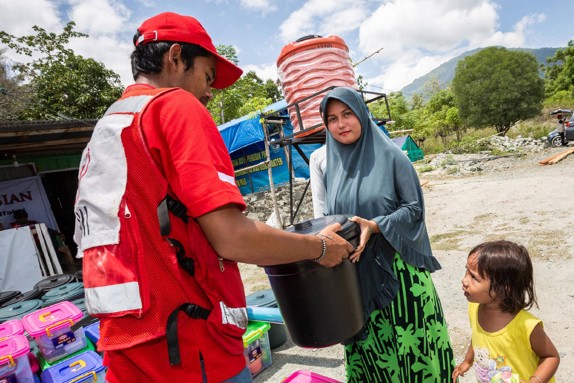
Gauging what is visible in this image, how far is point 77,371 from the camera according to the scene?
2.43 meters

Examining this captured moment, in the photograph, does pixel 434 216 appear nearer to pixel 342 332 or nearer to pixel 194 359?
pixel 342 332

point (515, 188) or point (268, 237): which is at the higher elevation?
point (268, 237)

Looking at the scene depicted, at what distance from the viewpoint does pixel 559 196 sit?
262 inches

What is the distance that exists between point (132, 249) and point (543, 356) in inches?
66.5

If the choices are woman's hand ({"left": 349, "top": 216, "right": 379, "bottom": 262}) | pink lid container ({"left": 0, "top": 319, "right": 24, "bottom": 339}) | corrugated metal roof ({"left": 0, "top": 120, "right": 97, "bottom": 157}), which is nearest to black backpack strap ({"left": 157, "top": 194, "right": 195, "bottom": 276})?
woman's hand ({"left": 349, "top": 216, "right": 379, "bottom": 262})

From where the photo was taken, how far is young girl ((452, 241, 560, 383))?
149 cm

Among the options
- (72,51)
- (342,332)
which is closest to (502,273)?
(342,332)

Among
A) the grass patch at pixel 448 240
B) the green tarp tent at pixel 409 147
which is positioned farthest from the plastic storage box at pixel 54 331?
the green tarp tent at pixel 409 147

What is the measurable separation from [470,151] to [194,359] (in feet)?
64.6

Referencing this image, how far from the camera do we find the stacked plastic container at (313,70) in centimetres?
412

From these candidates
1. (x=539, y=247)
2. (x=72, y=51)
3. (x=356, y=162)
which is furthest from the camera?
(x=72, y=51)

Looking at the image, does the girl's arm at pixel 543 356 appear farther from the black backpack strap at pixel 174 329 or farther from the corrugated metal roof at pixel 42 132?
the corrugated metal roof at pixel 42 132

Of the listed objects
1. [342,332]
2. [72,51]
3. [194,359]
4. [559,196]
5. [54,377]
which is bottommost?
[559,196]

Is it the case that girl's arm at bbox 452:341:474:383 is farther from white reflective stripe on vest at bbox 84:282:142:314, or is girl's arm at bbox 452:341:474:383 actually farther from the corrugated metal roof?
the corrugated metal roof
